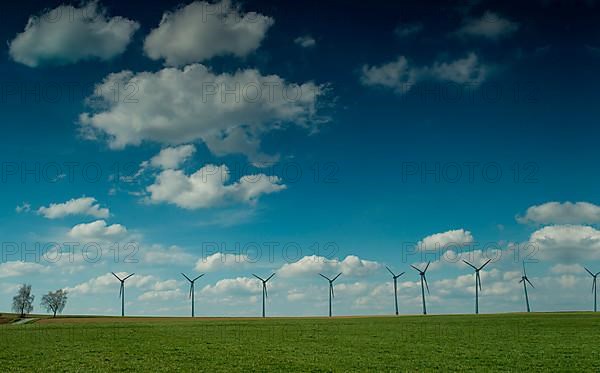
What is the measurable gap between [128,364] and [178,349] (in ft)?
28.5

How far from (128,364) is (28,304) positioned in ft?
581

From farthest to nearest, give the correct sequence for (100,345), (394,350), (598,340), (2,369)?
1. (598,340)
2. (100,345)
3. (394,350)
4. (2,369)

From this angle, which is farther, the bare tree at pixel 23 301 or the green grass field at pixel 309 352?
the bare tree at pixel 23 301

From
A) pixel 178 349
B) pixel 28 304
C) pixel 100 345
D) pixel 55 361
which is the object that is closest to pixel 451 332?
pixel 178 349

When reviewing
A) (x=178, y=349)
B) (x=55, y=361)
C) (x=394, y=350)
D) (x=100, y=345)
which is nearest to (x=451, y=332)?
(x=394, y=350)

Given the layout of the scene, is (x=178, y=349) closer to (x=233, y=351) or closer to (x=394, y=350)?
(x=233, y=351)

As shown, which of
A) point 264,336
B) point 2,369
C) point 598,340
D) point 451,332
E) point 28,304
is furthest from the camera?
point 28,304

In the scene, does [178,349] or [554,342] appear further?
[554,342]

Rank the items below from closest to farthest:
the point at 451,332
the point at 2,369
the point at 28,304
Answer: the point at 2,369 → the point at 451,332 → the point at 28,304

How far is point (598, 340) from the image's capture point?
177 feet

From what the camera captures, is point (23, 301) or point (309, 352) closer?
point (309, 352)

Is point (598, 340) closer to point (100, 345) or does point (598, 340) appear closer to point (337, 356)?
point (337, 356)

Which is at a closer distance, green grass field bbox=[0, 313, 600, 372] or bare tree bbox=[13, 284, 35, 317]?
green grass field bbox=[0, 313, 600, 372]

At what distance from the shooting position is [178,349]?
46094mm
